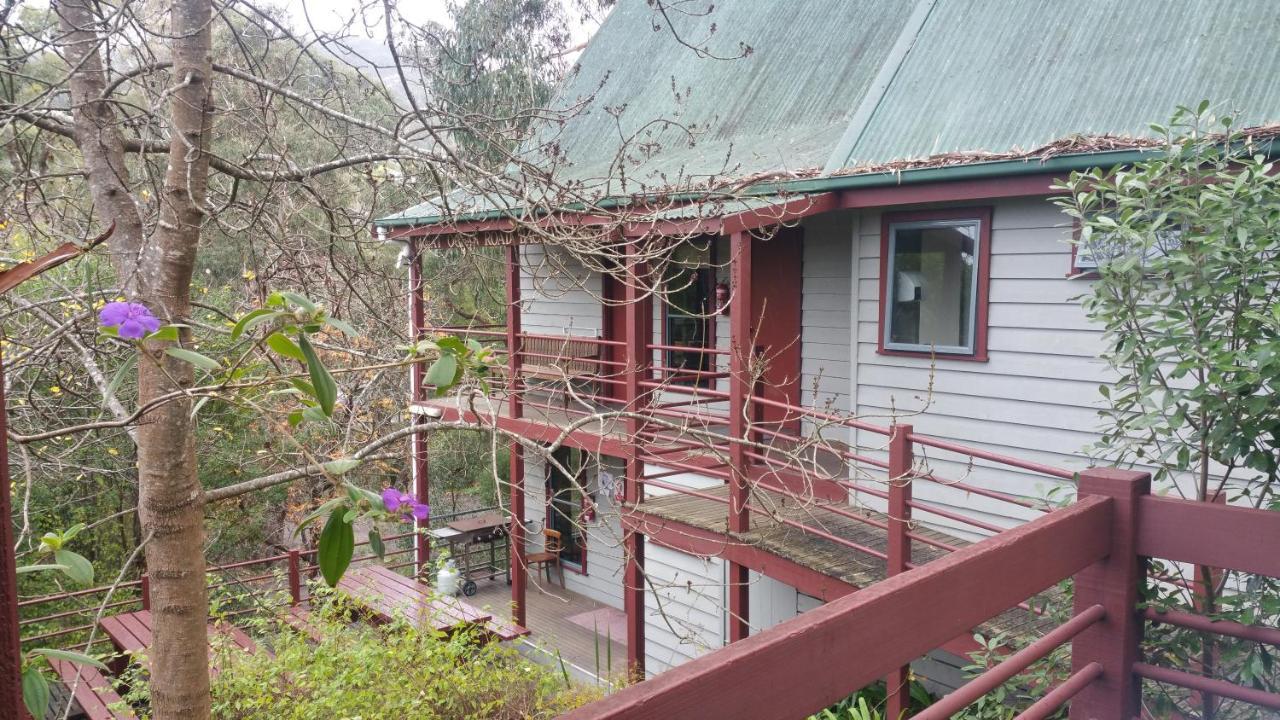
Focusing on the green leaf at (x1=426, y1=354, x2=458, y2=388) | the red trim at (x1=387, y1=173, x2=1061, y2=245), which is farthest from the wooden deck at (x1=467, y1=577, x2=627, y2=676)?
the green leaf at (x1=426, y1=354, x2=458, y2=388)

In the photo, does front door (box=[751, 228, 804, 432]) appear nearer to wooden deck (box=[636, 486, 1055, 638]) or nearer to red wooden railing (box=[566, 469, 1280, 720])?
wooden deck (box=[636, 486, 1055, 638])

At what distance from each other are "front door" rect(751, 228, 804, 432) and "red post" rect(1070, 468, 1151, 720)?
7.46 m

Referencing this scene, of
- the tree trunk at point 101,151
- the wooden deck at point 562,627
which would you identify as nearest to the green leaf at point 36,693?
the tree trunk at point 101,151

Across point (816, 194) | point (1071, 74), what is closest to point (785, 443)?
point (816, 194)

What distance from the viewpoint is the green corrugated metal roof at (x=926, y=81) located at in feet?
21.1

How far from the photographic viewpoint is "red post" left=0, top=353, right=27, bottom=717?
0.90 meters

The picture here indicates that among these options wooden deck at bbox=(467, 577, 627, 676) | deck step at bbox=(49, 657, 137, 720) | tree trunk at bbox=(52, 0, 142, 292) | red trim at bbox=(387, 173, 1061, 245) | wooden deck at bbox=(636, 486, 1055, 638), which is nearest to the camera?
tree trunk at bbox=(52, 0, 142, 292)

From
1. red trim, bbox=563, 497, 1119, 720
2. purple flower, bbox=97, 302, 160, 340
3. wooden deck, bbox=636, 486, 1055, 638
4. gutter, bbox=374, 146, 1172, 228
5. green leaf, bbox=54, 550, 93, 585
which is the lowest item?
wooden deck, bbox=636, 486, 1055, 638

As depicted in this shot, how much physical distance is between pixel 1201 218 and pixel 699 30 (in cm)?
1037

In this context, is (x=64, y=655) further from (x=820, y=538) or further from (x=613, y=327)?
(x=613, y=327)

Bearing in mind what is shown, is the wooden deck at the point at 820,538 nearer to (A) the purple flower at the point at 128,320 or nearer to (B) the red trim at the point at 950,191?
(B) the red trim at the point at 950,191

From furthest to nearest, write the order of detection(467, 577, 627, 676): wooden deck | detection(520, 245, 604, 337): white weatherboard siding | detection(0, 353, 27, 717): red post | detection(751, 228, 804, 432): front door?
detection(520, 245, 604, 337): white weatherboard siding
detection(467, 577, 627, 676): wooden deck
detection(751, 228, 804, 432): front door
detection(0, 353, 27, 717): red post

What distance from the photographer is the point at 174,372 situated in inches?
169

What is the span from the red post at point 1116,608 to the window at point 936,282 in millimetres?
5181
